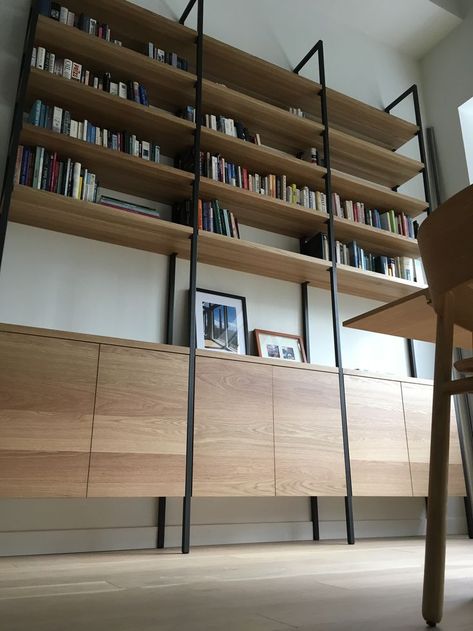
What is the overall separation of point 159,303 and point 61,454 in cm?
99

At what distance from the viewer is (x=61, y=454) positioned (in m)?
1.83

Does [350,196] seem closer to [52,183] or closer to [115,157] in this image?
[115,157]

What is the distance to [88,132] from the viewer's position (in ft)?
7.93

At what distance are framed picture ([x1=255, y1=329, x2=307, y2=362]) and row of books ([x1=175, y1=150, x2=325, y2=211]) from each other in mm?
744

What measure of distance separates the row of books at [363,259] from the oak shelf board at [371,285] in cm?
9

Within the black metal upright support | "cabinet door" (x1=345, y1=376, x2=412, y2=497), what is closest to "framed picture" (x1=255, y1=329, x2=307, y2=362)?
the black metal upright support

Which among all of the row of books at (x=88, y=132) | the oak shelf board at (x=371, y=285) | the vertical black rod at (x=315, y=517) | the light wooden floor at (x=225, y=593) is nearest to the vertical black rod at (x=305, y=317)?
the oak shelf board at (x=371, y=285)

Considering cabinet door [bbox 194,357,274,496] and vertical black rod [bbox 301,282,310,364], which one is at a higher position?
vertical black rod [bbox 301,282,310,364]

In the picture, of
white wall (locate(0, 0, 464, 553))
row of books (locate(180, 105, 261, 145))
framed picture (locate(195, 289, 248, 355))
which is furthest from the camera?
row of books (locate(180, 105, 261, 145))

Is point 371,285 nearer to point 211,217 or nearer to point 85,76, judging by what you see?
point 211,217

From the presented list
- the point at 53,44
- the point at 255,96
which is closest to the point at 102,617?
the point at 53,44

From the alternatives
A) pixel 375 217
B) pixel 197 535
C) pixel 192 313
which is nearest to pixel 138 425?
pixel 192 313

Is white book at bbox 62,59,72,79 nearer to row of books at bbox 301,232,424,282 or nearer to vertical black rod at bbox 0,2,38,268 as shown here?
vertical black rod at bbox 0,2,38,268

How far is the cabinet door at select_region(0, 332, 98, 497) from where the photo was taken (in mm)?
1767
